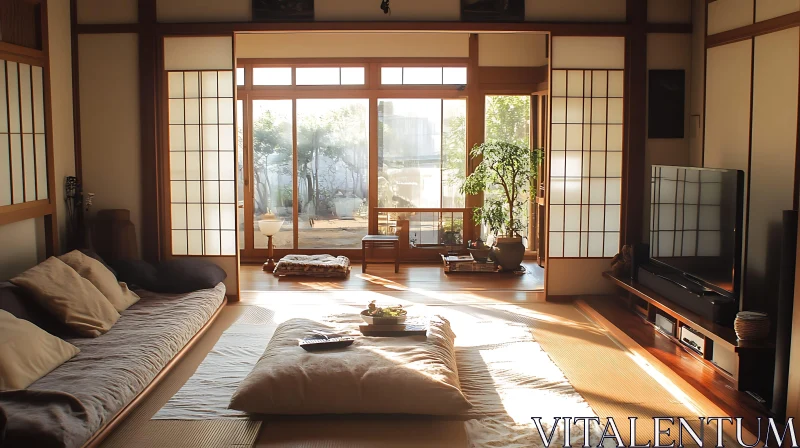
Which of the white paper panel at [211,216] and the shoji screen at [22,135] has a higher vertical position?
the shoji screen at [22,135]

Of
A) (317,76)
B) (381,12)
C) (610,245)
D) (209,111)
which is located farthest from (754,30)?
(317,76)

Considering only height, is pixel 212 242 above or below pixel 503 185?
below

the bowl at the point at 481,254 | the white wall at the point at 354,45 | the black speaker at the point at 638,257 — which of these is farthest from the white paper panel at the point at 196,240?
the black speaker at the point at 638,257

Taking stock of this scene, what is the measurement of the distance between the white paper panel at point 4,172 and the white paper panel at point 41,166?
1.55 feet

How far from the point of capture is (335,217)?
901cm

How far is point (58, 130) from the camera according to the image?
19.9ft

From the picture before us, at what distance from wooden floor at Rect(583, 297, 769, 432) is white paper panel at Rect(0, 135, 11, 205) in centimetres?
441

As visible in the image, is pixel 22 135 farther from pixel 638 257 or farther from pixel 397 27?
pixel 638 257

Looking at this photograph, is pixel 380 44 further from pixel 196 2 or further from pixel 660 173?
pixel 660 173

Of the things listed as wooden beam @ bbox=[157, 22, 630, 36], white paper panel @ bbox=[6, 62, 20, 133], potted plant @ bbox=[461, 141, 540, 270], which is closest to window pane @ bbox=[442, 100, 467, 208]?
potted plant @ bbox=[461, 141, 540, 270]

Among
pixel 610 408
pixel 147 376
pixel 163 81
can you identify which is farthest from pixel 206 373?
pixel 163 81

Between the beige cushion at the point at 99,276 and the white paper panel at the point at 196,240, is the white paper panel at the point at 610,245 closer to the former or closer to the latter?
the white paper panel at the point at 196,240

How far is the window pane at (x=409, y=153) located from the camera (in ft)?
28.9

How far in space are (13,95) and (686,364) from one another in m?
4.83
